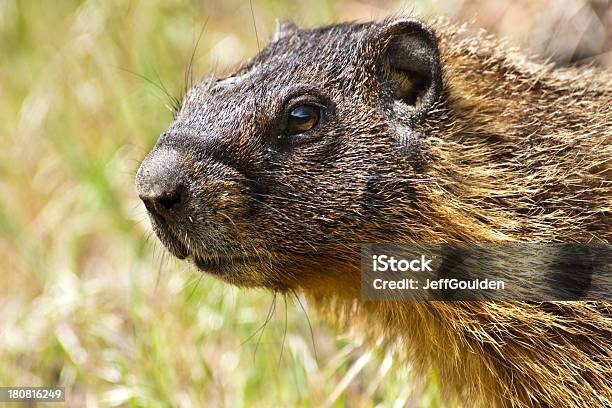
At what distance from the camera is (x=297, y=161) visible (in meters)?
3.36

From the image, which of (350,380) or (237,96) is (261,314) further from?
(237,96)

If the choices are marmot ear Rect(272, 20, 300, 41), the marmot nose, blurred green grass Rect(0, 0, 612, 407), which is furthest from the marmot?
marmot ear Rect(272, 20, 300, 41)

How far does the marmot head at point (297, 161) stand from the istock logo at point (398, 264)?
91 mm

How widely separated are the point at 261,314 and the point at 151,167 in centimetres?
194

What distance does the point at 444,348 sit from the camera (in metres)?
3.57

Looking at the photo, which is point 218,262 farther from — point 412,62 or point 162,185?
point 412,62

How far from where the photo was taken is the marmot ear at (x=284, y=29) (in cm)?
424

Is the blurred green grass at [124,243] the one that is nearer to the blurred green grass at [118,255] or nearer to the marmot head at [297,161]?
the blurred green grass at [118,255]

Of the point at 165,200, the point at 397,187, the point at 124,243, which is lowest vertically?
the point at 165,200

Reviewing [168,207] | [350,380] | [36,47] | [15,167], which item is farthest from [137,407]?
[36,47]

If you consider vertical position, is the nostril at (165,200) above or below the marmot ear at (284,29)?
below

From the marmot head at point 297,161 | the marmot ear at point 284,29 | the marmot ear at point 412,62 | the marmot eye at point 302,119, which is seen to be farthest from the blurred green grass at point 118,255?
the marmot ear at point 412,62

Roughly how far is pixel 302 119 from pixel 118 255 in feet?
9.63
